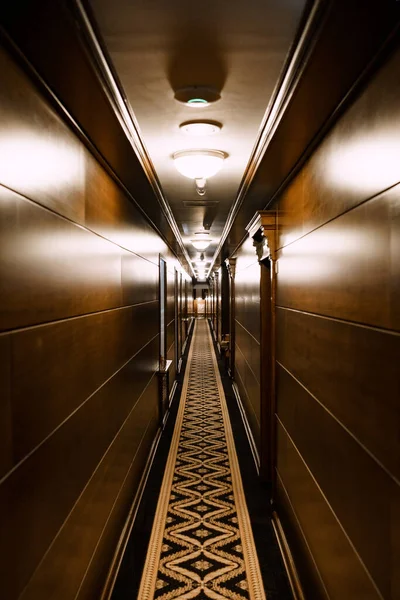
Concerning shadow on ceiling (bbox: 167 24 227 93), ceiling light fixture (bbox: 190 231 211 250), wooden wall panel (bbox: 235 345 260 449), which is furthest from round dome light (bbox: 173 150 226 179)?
ceiling light fixture (bbox: 190 231 211 250)

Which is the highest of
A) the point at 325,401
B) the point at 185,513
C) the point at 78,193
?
the point at 78,193

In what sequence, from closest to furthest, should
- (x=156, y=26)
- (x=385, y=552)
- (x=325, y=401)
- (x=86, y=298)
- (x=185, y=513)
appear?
(x=385, y=552), (x=156, y=26), (x=325, y=401), (x=86, y=298), (x=185, y=513)

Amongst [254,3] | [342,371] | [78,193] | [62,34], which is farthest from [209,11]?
[342,371]

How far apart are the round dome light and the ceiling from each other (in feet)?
0.25

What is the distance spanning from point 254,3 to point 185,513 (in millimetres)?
3418

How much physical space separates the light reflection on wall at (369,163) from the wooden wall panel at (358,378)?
0.47 metres

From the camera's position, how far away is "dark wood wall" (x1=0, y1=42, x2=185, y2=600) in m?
1.44

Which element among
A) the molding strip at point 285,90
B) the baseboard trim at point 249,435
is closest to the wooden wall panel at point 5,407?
the molding strip at point 285,90

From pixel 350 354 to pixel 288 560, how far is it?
176 centimetres

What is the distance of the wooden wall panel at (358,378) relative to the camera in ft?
4.60

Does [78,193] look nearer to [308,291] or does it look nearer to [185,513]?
[308,291]

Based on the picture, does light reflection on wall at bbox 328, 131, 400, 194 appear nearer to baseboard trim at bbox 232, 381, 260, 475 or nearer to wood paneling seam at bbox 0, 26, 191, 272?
wood paneling seam at bbox 0, 26, 191, 272

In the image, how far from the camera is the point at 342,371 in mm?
1927

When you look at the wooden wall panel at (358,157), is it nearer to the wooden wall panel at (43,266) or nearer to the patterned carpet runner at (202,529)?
the wooden wall panel at (43,266)
